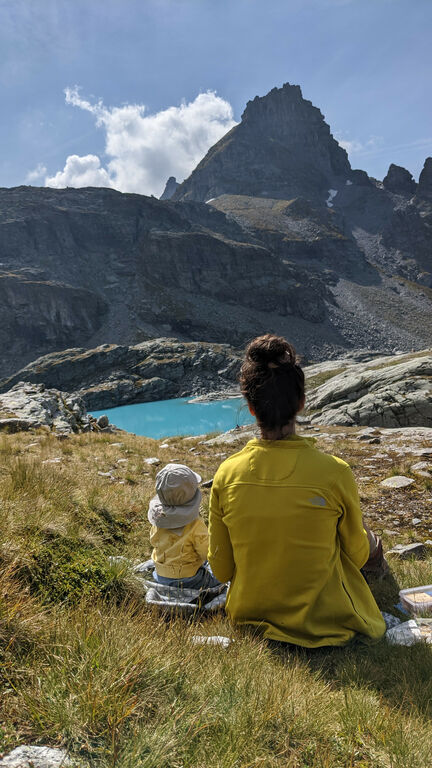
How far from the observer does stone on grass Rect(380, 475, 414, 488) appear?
26.0 ft

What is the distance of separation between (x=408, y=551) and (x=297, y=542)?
3590 mm

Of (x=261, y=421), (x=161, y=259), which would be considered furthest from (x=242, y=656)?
(x=161, y=259)

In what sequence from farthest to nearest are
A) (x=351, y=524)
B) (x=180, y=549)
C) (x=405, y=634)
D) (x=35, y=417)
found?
(x=35, y=417)
(x=180, y=549)
(x=405, y=634)
(x=351, y=524)

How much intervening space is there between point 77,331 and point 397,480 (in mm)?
131759

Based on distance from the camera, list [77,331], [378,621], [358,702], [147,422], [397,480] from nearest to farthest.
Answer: [358,702]
[378,621]
[397,480]
[147,422]
[77,331]

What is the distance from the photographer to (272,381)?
8.25 feet

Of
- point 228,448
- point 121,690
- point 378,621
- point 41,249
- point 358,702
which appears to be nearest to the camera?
point 121,690

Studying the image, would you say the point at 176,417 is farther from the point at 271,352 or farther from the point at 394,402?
→ the point at 271,352

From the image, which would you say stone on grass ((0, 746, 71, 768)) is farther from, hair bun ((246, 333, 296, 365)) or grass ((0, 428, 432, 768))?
hair bun ((246, 333, 296, 365))

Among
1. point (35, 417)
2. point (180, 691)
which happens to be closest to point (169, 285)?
point (35, 417)

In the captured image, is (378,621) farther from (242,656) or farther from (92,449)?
(92,449)

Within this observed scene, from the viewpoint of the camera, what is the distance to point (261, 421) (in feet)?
8.87

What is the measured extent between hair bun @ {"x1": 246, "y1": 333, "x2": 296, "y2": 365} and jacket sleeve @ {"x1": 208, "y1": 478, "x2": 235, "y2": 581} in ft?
3.38

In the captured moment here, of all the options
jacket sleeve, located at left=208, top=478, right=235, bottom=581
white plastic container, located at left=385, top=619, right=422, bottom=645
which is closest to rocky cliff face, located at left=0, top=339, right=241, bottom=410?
jacket sleeve, located at left=208, top=478, right=235, bottom=581
